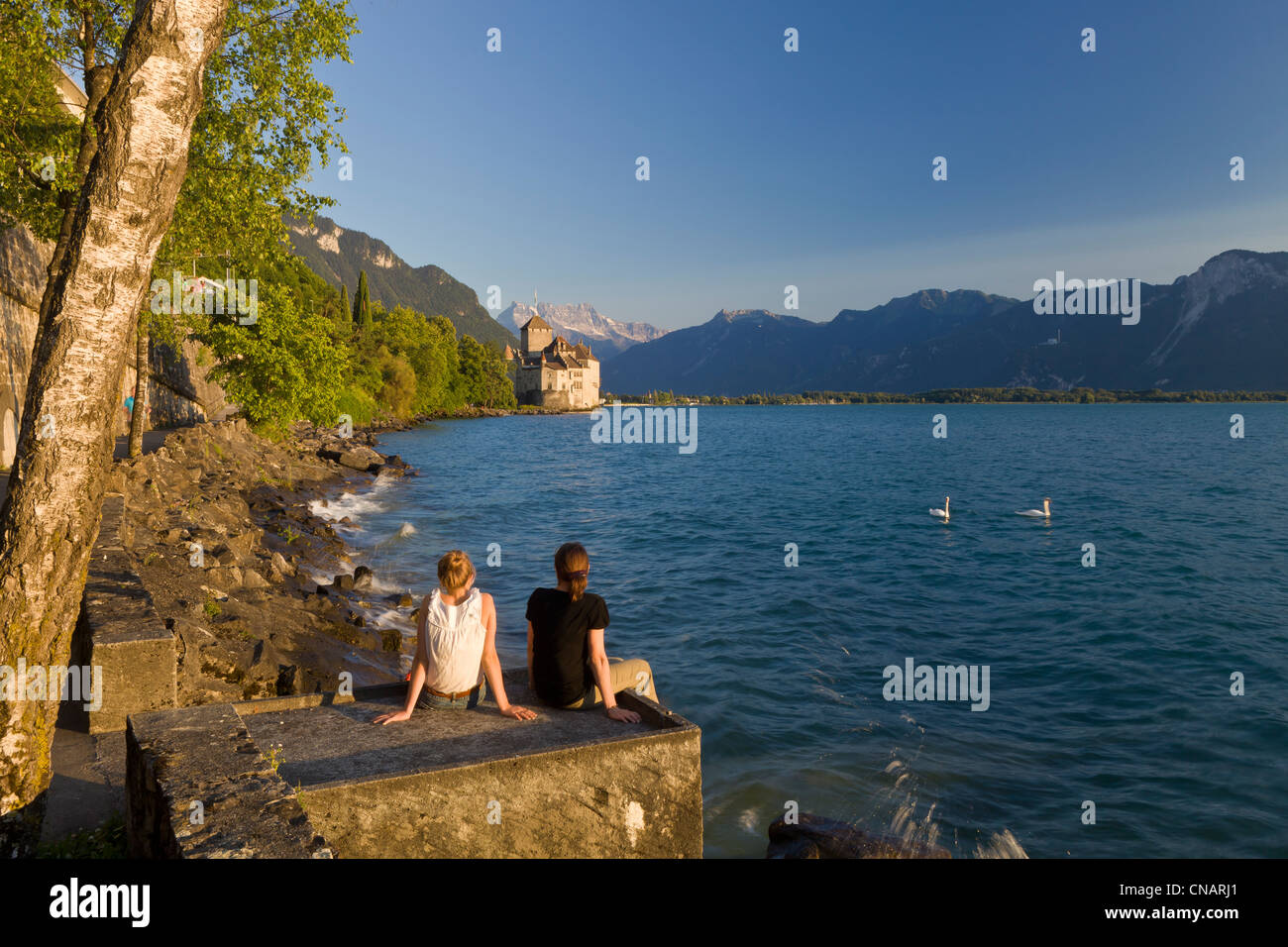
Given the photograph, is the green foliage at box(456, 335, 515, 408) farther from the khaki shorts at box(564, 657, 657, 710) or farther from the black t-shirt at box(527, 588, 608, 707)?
the black t-shirt at box(527, 588, 608, 707)

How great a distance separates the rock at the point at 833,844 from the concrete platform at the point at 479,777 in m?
3.56

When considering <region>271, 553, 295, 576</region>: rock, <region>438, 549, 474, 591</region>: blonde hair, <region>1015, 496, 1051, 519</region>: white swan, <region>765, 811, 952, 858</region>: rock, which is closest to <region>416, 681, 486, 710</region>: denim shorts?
<region>438, 549, 474, 591</region>: blonde hair

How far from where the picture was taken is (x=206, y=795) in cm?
434

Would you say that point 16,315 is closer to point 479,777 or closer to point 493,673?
point 493,673

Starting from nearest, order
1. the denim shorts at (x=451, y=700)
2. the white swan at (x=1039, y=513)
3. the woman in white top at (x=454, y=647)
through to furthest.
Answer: the woman in white top at (x=454, y=647) → the denim shorts at (x=451, y=700) → the white swan at (x=1039, y=513)

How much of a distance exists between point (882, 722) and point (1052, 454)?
8393cm

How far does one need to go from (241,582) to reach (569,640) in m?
11.3

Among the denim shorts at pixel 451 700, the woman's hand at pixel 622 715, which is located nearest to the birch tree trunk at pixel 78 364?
the denim shorts at pixel 451 700

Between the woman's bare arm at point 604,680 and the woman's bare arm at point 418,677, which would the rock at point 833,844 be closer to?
the woman's bare arm at point 604,680

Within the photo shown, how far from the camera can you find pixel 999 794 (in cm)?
1207

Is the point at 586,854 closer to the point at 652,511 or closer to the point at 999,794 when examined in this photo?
the point at 999,794

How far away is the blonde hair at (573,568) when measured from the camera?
7000 millimetres

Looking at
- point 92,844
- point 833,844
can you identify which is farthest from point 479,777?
point 833,844

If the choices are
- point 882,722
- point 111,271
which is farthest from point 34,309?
point 882,722
